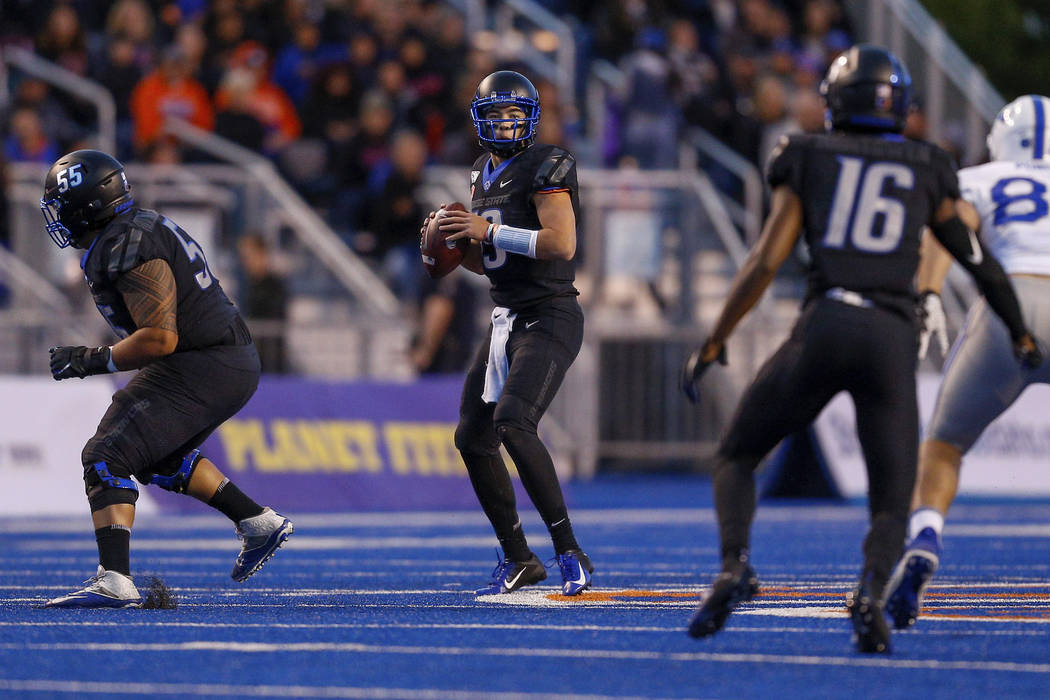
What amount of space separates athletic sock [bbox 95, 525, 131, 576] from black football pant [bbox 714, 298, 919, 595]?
2.70 m

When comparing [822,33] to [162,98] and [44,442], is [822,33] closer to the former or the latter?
[162,98]

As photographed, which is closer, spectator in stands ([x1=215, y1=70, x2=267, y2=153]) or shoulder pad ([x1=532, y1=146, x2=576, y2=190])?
shoulder pad ([x1=532, y1=146, x2=576, y2=190])

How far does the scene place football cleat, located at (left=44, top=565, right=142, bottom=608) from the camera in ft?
25.7

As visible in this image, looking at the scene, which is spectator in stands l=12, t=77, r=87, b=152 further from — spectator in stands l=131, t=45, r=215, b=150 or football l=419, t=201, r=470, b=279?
football l=419, t=201, r=470, b=279

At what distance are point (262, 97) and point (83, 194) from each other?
10954 millimetres

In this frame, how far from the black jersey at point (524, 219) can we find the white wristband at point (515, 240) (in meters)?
0.15

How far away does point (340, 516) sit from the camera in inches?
602

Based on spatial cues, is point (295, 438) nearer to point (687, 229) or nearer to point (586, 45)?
point (687, 229)

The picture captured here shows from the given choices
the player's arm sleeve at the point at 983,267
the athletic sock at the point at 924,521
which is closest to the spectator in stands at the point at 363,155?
the athletic sock at the point at 924,521

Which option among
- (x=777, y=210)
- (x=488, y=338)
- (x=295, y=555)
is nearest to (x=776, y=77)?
(x=295, y=555)

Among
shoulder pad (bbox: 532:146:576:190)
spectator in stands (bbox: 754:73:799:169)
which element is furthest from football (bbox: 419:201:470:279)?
spectator in stands (bbox: 754:73:799:169)

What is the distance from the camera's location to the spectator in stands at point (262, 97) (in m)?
18.4

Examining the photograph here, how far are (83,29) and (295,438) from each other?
5.65 m

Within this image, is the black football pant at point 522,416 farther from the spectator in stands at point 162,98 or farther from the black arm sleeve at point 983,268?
the spectator in stands at point 162,98
